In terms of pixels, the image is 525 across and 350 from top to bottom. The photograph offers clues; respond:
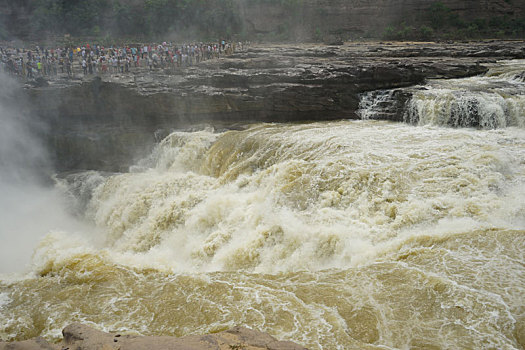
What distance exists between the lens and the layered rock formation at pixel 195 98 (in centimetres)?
1127

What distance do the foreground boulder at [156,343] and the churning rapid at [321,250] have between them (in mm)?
1002

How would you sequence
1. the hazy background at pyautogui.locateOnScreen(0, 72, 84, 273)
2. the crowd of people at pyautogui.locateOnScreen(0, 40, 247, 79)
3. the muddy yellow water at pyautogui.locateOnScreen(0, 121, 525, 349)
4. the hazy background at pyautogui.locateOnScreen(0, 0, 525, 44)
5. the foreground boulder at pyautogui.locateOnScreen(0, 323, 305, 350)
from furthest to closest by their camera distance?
the hazy background at pyautogui.locateOnScreen(0, 0, 525, 44), the crowd of people at pyautogui.locateOnScreen(0, 40, 247, 79), the hazy background at pyautogui.locateOnScreen(0, 72, 84, 273), the muddy yellow water at pyautogui.locateOnScreen(0, 121, 525, 349), the foreground boulder at pyautogui.locateOnScreen(0, 323, 305, 350)

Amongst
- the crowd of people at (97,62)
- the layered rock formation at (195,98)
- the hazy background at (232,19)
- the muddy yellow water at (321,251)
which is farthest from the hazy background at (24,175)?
the hazy background at (232,19)

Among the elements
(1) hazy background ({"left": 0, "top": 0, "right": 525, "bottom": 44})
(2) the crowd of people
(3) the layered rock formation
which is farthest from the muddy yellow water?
(1) hazy background ({"left": 0, "top": 0, "right": 525, "bottom": 44})

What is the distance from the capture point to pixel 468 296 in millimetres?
3732

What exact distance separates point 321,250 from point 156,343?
326 centimetres

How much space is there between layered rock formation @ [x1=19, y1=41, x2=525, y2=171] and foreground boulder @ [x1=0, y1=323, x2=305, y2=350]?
9217mm

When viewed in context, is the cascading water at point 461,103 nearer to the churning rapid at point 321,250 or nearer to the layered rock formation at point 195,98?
the churning rapid at point 321,250

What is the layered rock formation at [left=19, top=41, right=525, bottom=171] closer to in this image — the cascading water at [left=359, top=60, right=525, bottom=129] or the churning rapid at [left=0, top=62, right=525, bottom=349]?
the cascading water at [left=359, top=60, right=525, bottom=129]

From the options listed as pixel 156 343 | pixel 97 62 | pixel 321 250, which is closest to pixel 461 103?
pixel 321 250

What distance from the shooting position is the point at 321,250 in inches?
211

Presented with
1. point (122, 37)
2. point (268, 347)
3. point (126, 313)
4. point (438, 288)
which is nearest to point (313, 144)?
point (438, 288)

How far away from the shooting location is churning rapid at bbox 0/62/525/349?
3.72m

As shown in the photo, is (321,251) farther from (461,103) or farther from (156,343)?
(461,103)
